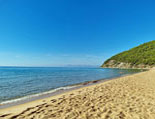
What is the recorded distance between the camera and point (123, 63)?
87750 mm

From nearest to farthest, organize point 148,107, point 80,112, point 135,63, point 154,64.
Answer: point 80,112 → point 148,107 → point 154,64 → point 135,63

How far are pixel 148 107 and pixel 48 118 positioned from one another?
5.44 meters

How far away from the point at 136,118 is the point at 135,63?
86293 millimetres

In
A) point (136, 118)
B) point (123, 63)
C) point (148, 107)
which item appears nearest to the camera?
point (136, 118)

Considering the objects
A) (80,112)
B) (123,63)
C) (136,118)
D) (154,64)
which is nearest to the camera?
(136,118)

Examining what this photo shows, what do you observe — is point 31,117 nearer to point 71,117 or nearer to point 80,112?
point 71,117

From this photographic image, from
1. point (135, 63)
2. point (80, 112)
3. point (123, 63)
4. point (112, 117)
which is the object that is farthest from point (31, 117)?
point (123, 63)

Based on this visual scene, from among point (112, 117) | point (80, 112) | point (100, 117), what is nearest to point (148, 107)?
point (112, 117)

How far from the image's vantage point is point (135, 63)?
249ft

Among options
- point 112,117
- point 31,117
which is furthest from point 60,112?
point 112,117

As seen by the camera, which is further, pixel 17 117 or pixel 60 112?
pixel 60 112

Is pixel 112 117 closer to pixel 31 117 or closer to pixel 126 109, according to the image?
pixel 126 109

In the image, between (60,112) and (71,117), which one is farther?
(60,112)

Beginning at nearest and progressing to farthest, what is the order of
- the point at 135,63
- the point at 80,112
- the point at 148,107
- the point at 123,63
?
the point at 80,112, the point at 148,107, the point at 135,63, the point at 123,63
